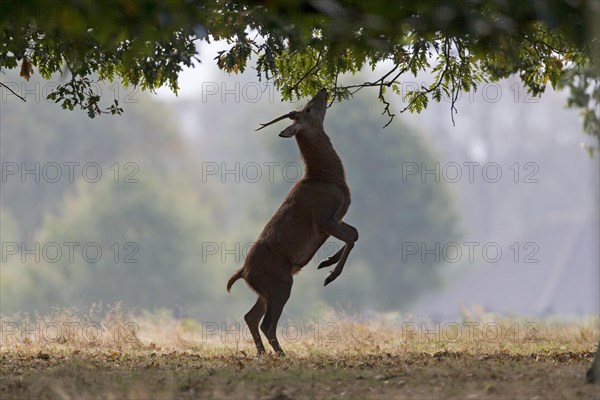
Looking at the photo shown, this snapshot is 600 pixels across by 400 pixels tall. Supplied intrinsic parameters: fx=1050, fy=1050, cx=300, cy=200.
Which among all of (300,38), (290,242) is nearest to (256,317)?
(290,242)

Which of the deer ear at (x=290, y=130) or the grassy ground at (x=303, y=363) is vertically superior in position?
the deer ear at (x=290, y=130)

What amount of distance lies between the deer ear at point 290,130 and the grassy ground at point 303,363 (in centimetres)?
257

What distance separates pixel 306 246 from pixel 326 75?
2.60m

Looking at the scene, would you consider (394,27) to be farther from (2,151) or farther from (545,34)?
(2,151)

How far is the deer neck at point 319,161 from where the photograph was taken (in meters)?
12.6

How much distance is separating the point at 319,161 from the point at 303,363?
9.45 feet

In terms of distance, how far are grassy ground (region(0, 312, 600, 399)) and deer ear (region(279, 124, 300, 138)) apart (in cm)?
257

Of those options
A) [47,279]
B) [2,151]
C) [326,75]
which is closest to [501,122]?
[2,151]
